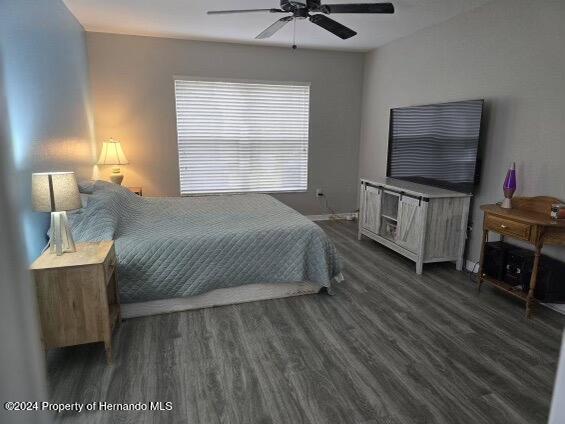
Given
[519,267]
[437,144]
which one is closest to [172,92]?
[437,144]

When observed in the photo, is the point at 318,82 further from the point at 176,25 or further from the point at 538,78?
the point at 538,78

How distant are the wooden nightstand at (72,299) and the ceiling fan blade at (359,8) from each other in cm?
227

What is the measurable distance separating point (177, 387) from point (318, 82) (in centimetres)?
445

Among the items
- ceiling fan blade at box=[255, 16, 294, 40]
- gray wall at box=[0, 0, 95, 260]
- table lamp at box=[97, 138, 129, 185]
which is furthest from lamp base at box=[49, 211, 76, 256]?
table lamp at box=[97, 138, 129, 185]

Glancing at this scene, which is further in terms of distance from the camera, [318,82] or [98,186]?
[318,82]

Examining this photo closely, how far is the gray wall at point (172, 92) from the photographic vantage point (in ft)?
14.3

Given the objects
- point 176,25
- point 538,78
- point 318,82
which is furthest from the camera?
point 318,82

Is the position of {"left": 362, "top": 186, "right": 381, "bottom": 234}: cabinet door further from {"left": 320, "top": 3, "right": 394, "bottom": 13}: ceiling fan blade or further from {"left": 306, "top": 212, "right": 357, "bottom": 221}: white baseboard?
{"left": 320, "top": 3, "right": 394, "bottom": 13}: ceiling fan blade

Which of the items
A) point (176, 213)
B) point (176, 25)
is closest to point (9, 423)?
point (176, 213)

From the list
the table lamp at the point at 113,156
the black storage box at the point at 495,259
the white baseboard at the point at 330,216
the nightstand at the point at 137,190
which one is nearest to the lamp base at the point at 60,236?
the table lamp at the point at 113,156

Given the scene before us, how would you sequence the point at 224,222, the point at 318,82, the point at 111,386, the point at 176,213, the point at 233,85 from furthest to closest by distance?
the point at 318,82 < the point at 233,85 < the point at 176,213 < the point at 224,222 < the point at 111,386

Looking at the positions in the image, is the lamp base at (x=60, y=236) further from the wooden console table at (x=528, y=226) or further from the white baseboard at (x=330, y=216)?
the white baseboard at (x=330, y=216)

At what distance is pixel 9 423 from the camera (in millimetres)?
341

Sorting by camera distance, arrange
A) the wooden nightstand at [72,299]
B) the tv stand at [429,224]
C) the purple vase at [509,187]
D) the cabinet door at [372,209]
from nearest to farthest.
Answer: the wooden nightstand at [72,299] < the purple vase at [509,187] < the tv stand at [429,224] < the cabinet door at [372,209]
